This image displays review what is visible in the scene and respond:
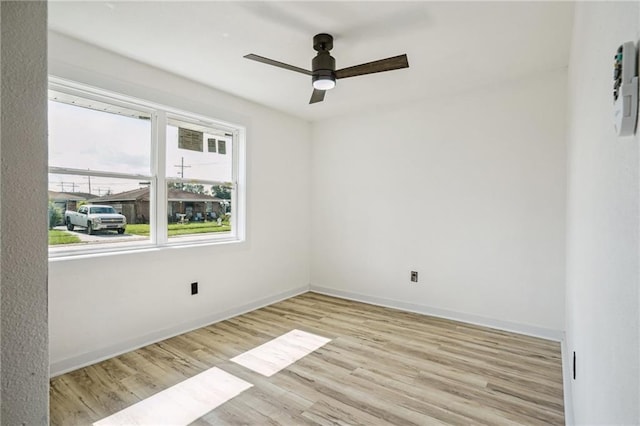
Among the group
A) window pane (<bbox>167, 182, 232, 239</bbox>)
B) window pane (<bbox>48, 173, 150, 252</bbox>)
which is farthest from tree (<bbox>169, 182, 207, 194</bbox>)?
window pane (<bbox>48, 173, 150, 252</bbox>)

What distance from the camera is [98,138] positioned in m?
2.78

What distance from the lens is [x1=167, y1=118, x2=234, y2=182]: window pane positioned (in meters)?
3.32

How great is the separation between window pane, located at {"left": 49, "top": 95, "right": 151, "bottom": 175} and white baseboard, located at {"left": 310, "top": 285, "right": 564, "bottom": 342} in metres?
2.86

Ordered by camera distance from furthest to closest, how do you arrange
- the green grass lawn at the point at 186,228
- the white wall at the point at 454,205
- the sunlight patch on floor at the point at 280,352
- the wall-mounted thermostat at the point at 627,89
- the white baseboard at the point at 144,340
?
the white wall at the point at 454,205, the green grass lawn at the point at 186,228, the sunlight patch on floor at the point at 280,352, the white baseboard at the point at 144,340, the wall-mounted thermostat at the point at 627,89

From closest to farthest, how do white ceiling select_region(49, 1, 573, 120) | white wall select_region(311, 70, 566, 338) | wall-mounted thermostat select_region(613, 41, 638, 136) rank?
wall-mounted thermostat select_region(613, 41, 638, 136) < white ceiling select_region(49, 1, 573, 120) < white wall select_region(311, 70, 566, 338)

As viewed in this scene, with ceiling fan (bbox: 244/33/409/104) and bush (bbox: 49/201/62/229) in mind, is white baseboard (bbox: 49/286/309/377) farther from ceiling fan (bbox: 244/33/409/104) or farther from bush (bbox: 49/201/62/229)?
ceiling fan (bbox: 244/33/409/104)

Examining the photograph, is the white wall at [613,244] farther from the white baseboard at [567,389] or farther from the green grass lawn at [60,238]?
the green grass lawn at [60,238]

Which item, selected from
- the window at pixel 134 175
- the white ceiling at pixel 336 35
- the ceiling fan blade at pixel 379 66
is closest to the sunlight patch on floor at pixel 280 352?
the window at pixel 134 175

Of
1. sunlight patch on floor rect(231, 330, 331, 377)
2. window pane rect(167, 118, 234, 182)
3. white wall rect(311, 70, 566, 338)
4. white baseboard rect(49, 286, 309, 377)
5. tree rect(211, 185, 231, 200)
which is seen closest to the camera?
white baseboard rect(49, 286, 309, 377)

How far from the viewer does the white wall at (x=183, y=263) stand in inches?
99.9

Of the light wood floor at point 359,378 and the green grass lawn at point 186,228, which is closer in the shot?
the light wood floor at point 359,378

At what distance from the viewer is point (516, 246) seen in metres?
3.33

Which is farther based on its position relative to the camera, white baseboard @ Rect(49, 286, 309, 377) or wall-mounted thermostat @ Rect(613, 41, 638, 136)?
white baseboard @ Rect(49, 286, 309, 377)

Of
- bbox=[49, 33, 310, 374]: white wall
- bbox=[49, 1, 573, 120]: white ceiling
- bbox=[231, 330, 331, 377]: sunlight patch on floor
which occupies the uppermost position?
bbox=[49, 1, 573, 120]: white ceiling
